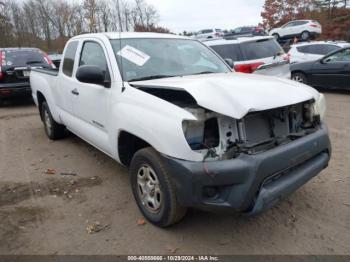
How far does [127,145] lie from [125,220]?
0.78m

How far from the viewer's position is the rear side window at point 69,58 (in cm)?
519

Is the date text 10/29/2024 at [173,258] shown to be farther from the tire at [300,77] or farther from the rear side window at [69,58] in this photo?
the tire at [300,77]

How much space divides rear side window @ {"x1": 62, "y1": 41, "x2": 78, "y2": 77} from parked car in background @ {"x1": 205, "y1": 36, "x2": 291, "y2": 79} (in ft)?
13.9

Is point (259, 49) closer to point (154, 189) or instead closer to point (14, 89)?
point (154, 189)

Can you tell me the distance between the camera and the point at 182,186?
2957 millimetres

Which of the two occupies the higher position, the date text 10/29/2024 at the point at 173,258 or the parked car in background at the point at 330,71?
the parked car in background at the point at 330,71

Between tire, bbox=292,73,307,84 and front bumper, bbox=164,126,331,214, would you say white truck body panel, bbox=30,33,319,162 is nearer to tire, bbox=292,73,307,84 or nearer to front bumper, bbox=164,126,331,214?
front bumper, bbox=164,126,331,214

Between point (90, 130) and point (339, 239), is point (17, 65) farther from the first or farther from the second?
point (339, 239)

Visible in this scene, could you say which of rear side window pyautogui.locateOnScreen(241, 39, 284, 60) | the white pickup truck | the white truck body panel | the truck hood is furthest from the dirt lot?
rear side window pyautogui.locateOnScreen(241, 39, 284, 60)

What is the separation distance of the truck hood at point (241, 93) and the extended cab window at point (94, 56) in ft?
2.93

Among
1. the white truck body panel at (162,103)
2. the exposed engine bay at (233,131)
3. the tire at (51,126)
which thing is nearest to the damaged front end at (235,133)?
the exposed engine bay at (233,131)

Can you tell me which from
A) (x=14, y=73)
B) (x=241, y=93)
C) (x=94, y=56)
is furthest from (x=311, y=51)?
(x=241, y=93)

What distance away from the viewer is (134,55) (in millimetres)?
4129

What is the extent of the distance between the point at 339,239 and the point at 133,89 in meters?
2.36
